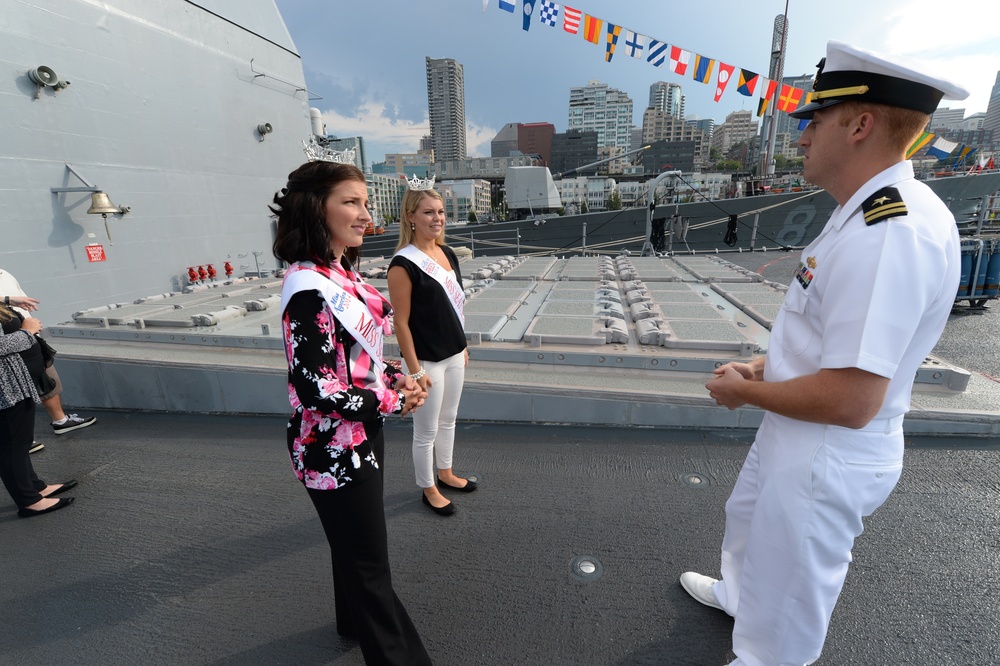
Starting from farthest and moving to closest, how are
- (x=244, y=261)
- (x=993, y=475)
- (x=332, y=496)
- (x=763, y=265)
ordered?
(x=244, y=261), (x=763, y=265), (x=993, y=475), (x=332, y=496)

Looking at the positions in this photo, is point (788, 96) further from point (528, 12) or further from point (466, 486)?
point (466, 486)

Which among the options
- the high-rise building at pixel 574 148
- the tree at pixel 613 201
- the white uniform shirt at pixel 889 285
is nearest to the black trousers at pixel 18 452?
the white uniform shirt at pixel 889 285

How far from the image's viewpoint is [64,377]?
4422 mm

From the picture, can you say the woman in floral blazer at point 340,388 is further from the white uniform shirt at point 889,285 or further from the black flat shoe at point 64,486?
the black flat shoe at point 64,486

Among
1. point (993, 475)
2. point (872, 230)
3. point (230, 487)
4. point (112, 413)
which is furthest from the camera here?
point (112, 413)

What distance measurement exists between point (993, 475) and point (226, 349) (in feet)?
20.2

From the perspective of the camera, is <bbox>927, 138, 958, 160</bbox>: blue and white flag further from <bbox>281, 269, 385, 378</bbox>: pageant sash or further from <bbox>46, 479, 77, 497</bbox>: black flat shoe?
<bbox>46, 479, 77, 497</bbox>: black flat shoe

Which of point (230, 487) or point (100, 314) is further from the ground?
point (100, 314)

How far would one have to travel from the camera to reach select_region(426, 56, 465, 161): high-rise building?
124m

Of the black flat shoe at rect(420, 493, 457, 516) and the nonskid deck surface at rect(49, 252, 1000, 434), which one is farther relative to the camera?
the nonskid deck surface at rect(49, 252, 1000, 434)

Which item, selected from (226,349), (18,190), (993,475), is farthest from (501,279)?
(18,190)

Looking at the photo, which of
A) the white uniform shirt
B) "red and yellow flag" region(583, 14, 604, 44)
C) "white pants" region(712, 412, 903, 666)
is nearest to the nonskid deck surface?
"white pants" region(712, 412, 903, 666)

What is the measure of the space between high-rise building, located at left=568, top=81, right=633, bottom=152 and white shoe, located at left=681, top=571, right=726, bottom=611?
102 metres

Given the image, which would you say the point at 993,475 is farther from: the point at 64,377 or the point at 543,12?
the point at 543,12
